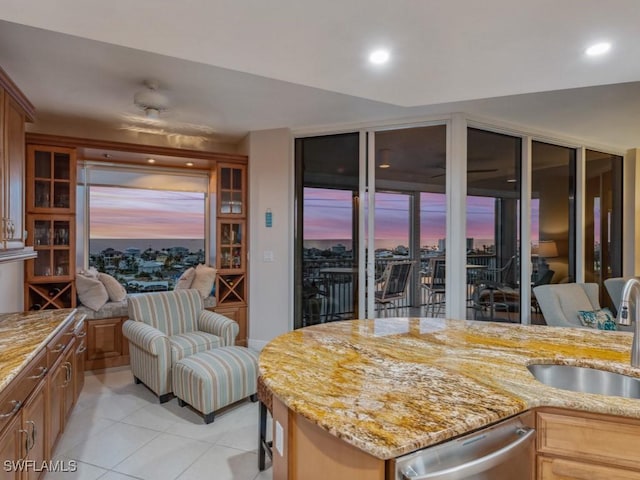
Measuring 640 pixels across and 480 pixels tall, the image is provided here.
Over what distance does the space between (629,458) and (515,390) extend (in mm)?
399

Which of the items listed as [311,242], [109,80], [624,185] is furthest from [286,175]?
[624,185]

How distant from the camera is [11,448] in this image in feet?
4.76

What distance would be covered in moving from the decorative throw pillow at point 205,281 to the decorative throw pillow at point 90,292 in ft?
3.18

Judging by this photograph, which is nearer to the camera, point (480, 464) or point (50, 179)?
point (480, 464)

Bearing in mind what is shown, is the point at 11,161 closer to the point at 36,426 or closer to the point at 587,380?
the point at 36,426

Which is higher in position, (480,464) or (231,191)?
(231,191)

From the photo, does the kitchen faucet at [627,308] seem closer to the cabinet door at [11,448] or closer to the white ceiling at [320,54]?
the white ceiling at [320,54]

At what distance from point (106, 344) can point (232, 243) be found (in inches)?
66.6

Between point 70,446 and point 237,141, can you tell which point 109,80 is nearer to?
point 237,141

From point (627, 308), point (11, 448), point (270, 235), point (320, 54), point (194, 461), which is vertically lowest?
point (194, 461)

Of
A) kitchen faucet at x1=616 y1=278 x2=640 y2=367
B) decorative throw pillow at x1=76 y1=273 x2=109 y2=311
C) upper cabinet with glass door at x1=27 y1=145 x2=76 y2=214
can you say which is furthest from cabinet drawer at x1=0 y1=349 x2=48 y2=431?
kitchen faucet at x1=616 y1=278 x2=640 y2=367

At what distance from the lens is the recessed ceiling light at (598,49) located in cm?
176

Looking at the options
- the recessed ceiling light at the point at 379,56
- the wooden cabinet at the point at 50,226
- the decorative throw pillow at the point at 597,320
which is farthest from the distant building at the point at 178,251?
the decorative throw pillow at the point at 597,320

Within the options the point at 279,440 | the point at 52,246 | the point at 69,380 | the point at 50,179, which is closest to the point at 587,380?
the point at 279,440
